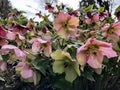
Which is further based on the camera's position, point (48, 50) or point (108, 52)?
point (48, 50)

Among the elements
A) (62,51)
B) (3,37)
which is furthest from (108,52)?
(3,37)

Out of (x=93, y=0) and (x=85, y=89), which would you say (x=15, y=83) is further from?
(x=93, y=0)

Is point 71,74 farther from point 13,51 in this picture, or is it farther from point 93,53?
point 13,51

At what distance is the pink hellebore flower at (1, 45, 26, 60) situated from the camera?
1253 mm

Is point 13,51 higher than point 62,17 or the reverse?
the reverse

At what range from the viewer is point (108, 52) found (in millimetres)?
1193

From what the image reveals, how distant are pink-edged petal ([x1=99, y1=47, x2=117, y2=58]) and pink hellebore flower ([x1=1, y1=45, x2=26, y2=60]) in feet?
0.90

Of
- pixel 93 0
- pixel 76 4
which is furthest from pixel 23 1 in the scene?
pixel 93 0

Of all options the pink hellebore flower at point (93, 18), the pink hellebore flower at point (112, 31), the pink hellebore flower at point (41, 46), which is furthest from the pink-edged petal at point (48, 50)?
the pink hellebore flower at point (93, 18)

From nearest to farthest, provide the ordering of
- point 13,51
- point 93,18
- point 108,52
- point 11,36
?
point 108,52
point 13,51
point 11,36
point 93,18

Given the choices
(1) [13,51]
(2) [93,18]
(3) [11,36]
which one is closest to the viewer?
(1) [13,51]

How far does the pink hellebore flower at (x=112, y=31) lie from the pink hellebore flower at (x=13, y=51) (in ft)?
1.08

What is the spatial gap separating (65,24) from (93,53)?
0.20 m

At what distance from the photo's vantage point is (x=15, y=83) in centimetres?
209
